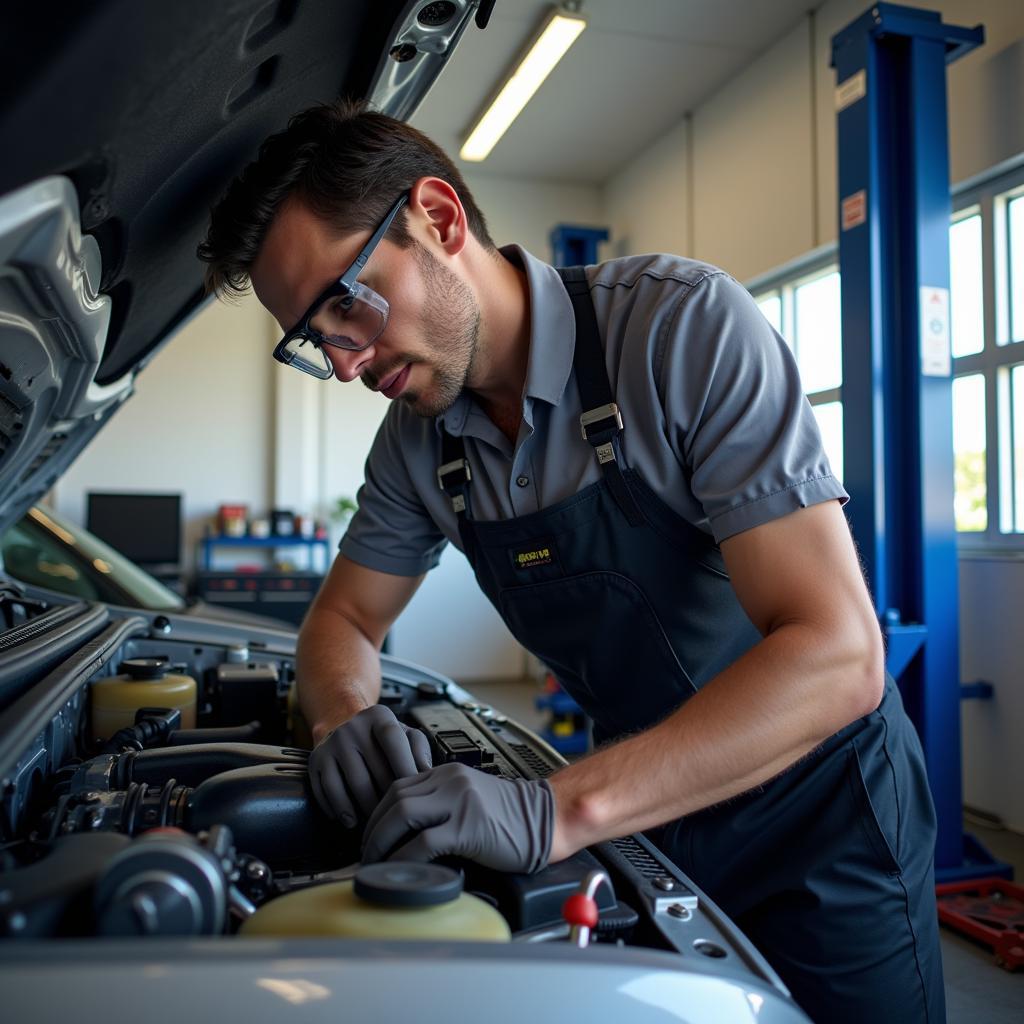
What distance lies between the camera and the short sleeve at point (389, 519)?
151 cm

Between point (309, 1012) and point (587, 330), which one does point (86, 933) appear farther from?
point (587, 330)

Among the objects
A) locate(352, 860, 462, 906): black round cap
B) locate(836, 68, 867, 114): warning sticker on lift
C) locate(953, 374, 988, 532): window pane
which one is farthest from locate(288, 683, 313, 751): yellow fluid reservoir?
locate(953, 374, 988, 532): window pane

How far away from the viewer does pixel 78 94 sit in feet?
2.26

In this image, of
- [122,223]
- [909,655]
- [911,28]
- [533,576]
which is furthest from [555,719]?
[122,223]

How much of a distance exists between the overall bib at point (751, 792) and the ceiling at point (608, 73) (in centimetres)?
387

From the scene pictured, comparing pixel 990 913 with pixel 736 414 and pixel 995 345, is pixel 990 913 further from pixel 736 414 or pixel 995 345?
pixel 736 414

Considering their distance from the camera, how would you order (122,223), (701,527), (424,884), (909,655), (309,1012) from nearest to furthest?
(309,1012), (424,884), (122,223), (701,527), (909,655)

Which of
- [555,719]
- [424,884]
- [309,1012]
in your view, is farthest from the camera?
[555,719]

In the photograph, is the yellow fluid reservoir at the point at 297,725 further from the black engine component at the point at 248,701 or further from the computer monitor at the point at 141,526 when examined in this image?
the computer monitor at the point at 141,526

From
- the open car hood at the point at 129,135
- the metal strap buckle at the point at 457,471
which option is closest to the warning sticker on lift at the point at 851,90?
the open car hood at the point at 129,135

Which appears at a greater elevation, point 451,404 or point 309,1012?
point 451,404

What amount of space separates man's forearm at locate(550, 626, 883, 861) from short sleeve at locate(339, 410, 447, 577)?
2.39 ft

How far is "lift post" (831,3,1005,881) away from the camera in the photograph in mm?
2955

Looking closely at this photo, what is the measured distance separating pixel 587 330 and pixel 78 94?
692 mm
